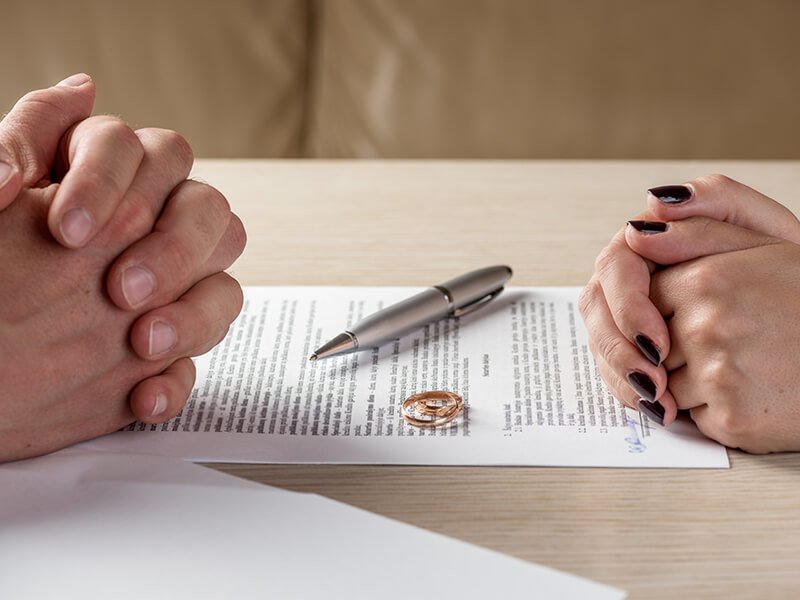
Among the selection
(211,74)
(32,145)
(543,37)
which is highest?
(32,145)

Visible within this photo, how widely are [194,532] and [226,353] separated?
0.21 m

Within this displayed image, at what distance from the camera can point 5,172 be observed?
1.78ft

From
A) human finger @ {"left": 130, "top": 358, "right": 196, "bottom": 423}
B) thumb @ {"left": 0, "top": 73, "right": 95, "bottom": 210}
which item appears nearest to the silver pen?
human finger @ {"left": 130, "top": 358, "right": 196, "bottom": 423}

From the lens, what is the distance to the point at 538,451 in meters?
0.57

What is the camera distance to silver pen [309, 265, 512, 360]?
0.68m

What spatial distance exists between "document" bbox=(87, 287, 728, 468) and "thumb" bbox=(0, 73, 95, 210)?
16 cm

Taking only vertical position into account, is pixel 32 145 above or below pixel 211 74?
above

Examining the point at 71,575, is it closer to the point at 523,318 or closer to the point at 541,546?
the point at 541,546

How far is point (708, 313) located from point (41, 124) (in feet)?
1.39

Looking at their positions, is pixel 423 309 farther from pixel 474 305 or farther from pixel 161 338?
pixel 161 338

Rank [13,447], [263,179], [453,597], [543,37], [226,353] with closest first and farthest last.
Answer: [453,597]
[13,447]
[226,353]
[263,179]
[543,37]

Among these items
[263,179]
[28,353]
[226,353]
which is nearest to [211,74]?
[263,179]

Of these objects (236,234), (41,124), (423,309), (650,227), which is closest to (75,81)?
(41,124)

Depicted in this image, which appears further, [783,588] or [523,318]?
[523,318]
